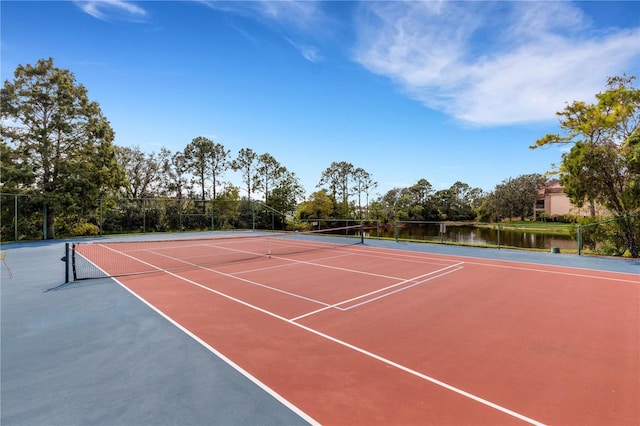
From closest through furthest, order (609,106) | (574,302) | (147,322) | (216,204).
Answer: (147,322) → (574,302) → (609,106) → (216,204)

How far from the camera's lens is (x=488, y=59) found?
11883mm

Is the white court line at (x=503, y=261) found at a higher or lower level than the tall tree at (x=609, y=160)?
lower

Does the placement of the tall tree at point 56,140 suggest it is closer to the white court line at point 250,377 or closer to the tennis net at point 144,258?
the tennis net at point 144,258

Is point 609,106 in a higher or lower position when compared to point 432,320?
higher

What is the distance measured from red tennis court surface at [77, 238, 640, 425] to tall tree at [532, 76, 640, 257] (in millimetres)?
5081

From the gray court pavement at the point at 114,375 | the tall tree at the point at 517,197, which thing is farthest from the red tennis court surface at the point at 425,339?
the tall tree at the point at 517,197

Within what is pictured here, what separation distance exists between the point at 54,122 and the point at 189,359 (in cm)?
2396

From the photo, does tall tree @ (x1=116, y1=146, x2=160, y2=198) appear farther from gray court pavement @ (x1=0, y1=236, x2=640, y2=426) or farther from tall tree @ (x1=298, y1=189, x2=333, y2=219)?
gray court pavement @ (x1=0, y1=236, x2=640, y2=426)

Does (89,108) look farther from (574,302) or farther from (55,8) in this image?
(574,302)

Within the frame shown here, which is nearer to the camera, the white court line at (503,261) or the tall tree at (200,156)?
the white court line at (503,261)

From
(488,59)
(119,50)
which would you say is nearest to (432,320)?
(488,59)

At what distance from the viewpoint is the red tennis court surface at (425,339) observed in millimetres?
3266

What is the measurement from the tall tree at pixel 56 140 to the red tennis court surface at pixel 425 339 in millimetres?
15671

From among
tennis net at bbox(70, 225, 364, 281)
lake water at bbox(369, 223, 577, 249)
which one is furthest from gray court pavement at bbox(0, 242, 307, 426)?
lake water at bbox(369, 223, 577, 249)
